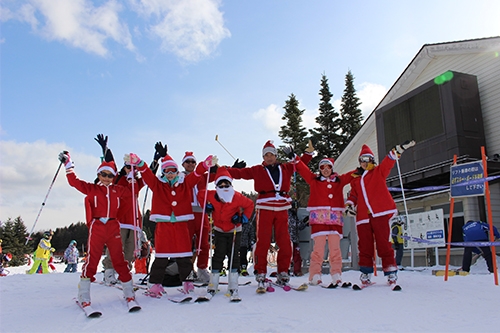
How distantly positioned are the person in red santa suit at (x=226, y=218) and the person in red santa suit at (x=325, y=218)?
1.13 m

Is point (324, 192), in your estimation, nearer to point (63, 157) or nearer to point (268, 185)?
point (268, 185)

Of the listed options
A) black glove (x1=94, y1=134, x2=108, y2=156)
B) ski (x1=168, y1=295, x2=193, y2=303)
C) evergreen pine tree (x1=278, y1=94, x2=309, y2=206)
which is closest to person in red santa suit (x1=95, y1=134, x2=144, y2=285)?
black glove (x1=94, y1=134, x2=108, y2=156)

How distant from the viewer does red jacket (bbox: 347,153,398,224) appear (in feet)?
18.4

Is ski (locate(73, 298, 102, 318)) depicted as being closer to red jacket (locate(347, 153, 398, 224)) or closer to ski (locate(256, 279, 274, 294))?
ski (locate(256, 279, 274, 294))

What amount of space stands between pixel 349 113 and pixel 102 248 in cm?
3326

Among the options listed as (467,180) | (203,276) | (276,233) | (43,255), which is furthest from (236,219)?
(43,255)

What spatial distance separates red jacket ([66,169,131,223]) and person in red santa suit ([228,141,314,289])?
1816mm

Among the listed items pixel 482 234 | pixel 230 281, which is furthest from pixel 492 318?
pixel 482 234

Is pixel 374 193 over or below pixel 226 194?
over

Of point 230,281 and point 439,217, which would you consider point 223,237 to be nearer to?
point 230,281

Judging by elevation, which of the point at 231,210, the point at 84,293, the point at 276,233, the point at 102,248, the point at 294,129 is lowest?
the point at 84,293

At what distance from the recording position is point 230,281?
15.9 ft

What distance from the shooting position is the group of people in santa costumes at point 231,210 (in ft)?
15.7

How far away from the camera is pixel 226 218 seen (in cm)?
521
